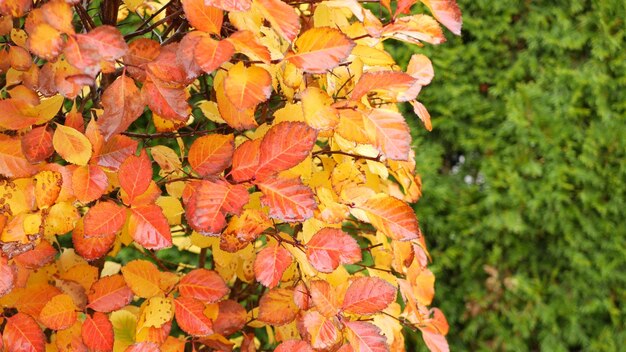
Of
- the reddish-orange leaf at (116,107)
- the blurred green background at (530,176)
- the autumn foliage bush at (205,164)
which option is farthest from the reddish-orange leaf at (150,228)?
the blurred green background at (530,176)

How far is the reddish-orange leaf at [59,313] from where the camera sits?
1.11 meters

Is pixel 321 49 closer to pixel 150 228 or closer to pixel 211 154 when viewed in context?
pixel 211 154

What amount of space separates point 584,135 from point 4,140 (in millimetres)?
2340

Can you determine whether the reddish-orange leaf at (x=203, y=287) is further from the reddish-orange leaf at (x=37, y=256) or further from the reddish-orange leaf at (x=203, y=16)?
the reddish-orange leaf at (x=203, y=16)

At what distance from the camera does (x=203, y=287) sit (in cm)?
117

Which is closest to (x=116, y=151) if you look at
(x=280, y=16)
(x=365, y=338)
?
(x=280, y=16)

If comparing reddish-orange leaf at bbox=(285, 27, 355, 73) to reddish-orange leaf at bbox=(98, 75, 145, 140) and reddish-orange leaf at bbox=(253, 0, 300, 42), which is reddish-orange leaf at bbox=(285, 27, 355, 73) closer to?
reddish-orange leaf at bbox=(253, 0, 300, 42)

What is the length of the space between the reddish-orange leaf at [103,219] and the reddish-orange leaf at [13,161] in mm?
121

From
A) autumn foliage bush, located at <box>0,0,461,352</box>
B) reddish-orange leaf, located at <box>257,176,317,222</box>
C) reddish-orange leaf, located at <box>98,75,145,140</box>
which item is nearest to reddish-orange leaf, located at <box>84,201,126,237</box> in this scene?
autumn foliage bush, located at <box>0,0,461,352</box>

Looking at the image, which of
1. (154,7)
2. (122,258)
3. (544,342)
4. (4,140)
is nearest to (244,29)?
(4,140)

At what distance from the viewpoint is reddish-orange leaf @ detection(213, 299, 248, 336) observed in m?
1.32

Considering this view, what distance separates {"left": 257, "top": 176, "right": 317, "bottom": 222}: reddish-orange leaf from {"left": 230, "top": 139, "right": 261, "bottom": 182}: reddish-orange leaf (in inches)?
1.0

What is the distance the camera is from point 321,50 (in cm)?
95

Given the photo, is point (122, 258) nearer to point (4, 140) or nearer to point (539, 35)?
point (4, 140)
